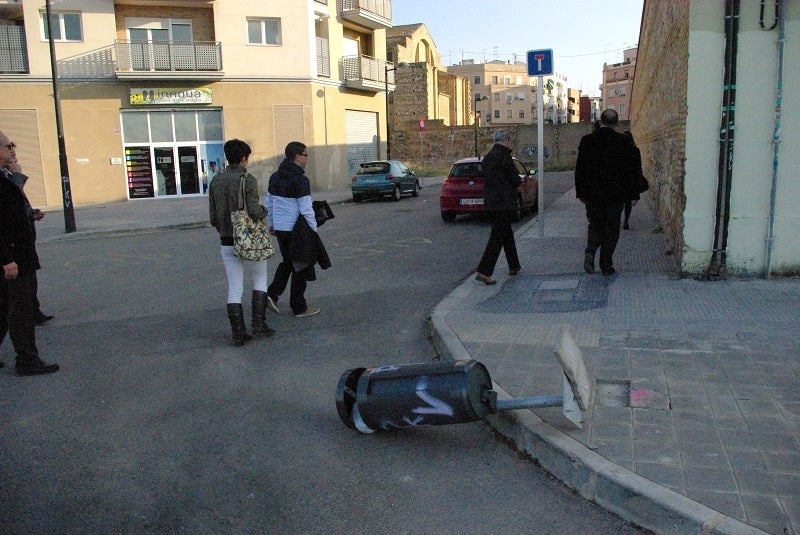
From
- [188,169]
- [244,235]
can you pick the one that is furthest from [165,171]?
[244,235]

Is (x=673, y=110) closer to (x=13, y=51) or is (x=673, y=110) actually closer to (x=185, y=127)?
(x=185, y=127)

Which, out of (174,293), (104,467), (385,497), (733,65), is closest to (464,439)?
(385,497)

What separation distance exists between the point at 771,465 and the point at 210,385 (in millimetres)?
3726

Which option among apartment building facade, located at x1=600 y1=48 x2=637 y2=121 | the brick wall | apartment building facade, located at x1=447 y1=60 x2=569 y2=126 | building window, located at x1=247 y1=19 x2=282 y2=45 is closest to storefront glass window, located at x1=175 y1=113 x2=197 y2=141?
building window, located at x1=247 y1=19 x2=282 y2=45

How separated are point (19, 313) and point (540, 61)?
9.47 metres

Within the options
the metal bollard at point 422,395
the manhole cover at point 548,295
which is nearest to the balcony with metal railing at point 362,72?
the manhole cover at point 548,295

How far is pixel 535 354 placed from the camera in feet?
17.7

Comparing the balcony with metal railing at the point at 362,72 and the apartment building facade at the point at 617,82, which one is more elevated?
the apartment building facade at the point at 617,82

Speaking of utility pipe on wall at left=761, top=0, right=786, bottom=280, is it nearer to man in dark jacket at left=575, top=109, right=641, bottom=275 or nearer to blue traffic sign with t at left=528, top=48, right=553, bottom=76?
man in dark jacket at left=575, top=109, right=641, bottom=275

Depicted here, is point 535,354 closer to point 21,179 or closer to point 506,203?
point 506,203

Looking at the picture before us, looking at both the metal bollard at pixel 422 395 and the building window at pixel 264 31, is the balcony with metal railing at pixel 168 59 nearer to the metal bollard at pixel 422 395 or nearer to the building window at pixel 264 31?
the building window at pixel 264 31

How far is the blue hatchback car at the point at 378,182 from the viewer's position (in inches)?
973

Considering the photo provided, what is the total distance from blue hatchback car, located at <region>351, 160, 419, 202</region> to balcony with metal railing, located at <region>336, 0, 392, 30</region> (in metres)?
9.93

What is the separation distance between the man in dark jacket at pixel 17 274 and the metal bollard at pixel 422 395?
299 cm
